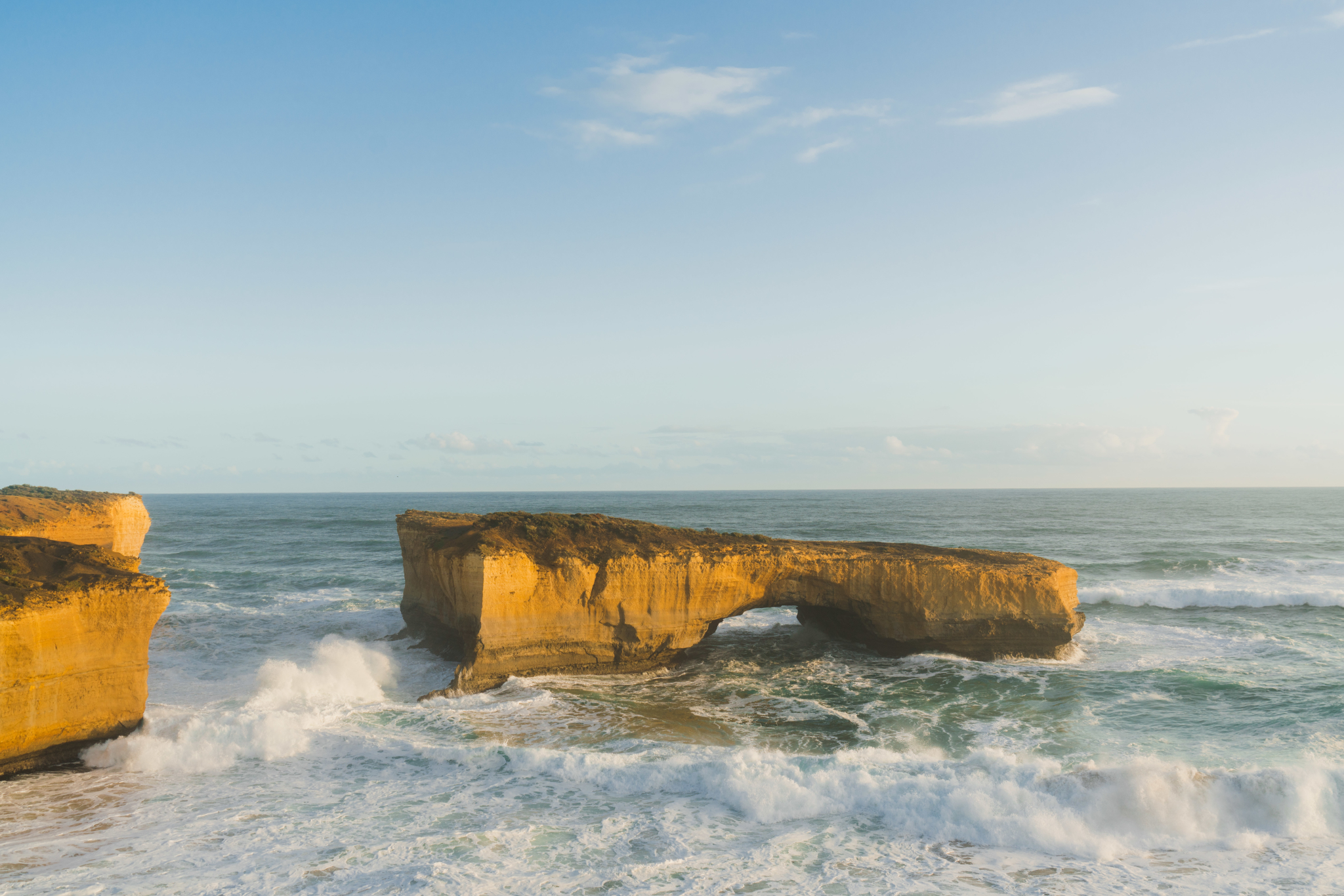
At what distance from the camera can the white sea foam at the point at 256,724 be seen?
1014 centimetres

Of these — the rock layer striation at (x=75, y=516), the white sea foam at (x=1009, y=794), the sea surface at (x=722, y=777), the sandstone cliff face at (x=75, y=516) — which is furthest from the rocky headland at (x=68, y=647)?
the rock layer striation at (x=75, y=516)

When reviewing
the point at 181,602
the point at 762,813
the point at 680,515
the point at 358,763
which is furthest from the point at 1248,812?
the point at 680,515

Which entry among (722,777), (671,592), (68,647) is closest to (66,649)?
(68,647)

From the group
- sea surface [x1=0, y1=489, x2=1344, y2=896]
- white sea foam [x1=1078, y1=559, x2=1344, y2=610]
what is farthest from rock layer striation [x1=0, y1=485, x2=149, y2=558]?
white sea foam [x1=1078, y1=559, x2=1344, y2=610]

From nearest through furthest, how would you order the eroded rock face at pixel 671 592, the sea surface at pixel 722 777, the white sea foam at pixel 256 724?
the sea surface at pixel 722 777 → the white sea foam at pixel 256 724 → the eroded rock face at pixel 671 592

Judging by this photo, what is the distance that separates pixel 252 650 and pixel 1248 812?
60.0 ft

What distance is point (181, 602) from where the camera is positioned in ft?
73.6

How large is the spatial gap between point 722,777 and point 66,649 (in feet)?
29.8

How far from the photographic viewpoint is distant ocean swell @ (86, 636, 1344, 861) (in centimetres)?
839

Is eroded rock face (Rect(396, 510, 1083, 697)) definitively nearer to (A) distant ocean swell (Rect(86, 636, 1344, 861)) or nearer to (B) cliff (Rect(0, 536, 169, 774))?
(A) distant ocean swell (Rect(86, 636, 1344, 861))

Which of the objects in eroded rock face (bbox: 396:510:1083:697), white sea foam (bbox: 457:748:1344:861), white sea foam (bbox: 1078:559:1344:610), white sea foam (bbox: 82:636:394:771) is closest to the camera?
white sea foam (bbox: 457:748:1344:861)

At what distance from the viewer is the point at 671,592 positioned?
14625 millimetres

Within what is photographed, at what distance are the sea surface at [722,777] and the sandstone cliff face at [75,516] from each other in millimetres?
8459

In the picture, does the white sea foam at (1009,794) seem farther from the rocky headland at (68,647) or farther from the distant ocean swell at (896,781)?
the rocky headland at (68,647)
